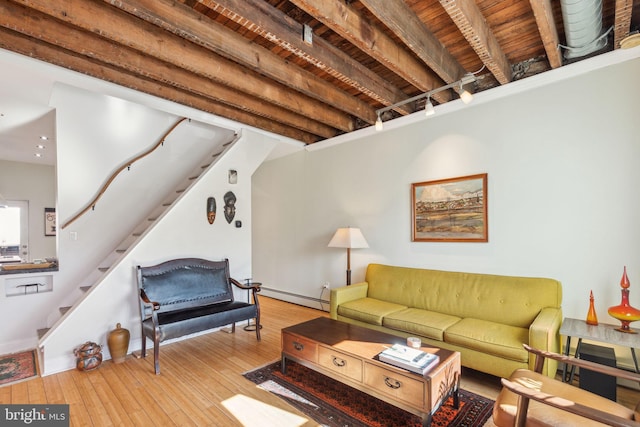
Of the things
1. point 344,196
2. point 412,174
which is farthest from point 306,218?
point 412,174

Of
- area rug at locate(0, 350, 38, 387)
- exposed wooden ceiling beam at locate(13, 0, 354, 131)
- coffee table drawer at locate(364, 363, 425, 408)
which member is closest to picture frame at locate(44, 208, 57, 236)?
area rug at locate(0, 350, 38, 387)

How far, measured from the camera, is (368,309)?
3.56 metres

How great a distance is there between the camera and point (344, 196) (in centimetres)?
487

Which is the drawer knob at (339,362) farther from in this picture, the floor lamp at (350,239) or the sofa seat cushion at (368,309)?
the floor lamp at (350,239)

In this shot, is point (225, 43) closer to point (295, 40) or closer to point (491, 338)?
point (295, 40)

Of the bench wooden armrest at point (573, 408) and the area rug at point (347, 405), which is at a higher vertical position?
the bench wooden armrest at point (573, 408)

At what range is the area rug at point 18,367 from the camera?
2863 mm

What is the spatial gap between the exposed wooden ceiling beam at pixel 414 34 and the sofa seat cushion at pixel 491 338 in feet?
7.90

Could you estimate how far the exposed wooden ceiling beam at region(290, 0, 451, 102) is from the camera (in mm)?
2121

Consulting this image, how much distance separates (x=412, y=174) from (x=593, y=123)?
182cm

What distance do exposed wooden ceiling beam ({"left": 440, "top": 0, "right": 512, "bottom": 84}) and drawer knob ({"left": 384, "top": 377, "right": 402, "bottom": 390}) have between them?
8.41ft

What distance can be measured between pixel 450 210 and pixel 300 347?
2320mm

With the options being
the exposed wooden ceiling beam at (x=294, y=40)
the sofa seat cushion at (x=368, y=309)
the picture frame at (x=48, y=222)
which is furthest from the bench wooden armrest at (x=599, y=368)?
the picture frame at (x=48, y=222)

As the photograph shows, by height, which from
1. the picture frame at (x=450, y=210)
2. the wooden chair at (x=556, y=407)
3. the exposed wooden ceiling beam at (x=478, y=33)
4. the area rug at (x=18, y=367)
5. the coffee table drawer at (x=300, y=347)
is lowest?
the area rug at (x=18, y=367)
